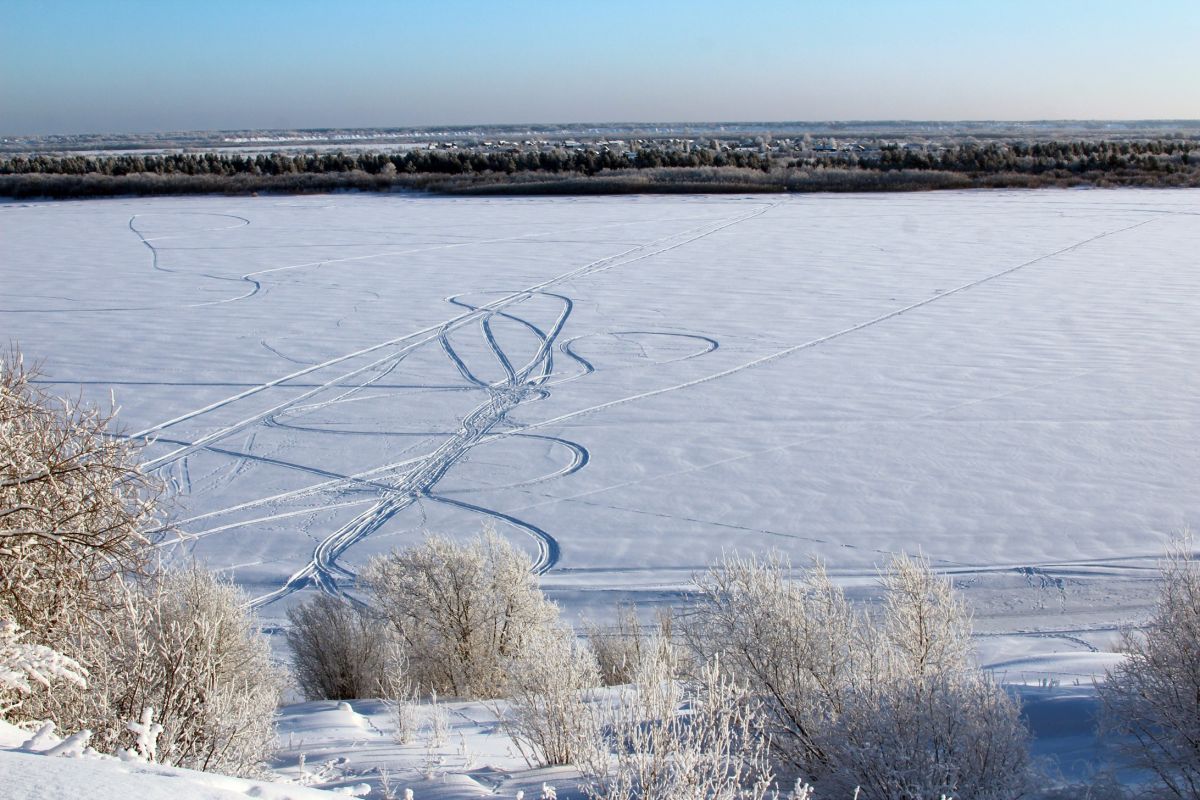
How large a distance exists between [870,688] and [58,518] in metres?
3.49

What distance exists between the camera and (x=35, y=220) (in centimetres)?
3178

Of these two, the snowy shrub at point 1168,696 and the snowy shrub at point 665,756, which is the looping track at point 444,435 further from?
the snowy shrub at point 1168,696

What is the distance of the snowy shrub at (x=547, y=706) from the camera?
→ 5023 millimetres

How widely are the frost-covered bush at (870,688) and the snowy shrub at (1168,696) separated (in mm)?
443

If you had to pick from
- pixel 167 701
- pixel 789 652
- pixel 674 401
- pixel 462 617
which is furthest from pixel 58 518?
pixel 674 401

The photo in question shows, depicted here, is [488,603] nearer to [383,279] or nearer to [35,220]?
[383,279]

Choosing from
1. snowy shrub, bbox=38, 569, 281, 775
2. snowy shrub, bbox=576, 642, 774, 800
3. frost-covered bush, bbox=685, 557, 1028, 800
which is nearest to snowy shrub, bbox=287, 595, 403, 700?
snowy shrub, bbox=38, 569, 281, 775

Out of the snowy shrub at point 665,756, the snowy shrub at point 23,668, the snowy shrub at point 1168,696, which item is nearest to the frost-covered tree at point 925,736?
the snowy shrub at point 665,756

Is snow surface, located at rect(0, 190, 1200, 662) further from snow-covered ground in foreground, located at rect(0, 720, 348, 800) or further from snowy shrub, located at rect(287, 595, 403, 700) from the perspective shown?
snow-covered ground in foreground, located at rect(0, 720, 348, 800)

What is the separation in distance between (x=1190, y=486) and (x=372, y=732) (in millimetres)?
7138

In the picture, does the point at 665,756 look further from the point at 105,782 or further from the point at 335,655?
the point at 335,655

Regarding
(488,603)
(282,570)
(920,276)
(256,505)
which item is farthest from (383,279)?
(488,603)

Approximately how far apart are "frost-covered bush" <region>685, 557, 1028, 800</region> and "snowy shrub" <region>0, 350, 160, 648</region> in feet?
8.71

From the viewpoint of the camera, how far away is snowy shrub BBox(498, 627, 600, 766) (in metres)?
5.02
